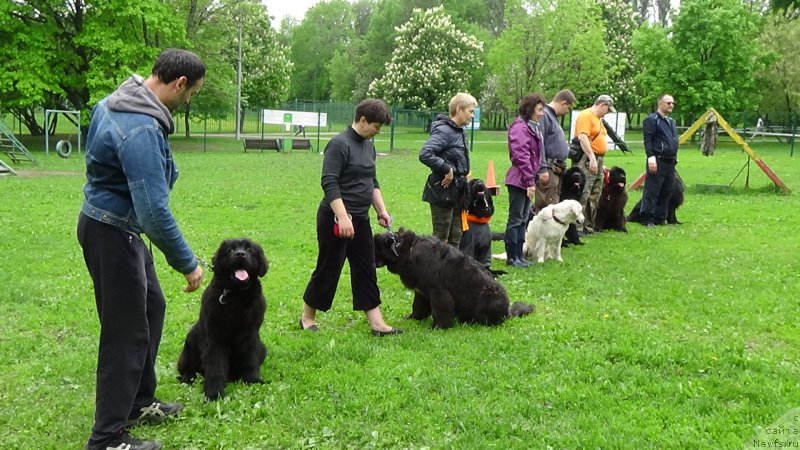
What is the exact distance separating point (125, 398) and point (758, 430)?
368 centimetres

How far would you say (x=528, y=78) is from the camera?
3759 centimetres

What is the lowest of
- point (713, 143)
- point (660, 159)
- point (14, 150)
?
point (14, 150)

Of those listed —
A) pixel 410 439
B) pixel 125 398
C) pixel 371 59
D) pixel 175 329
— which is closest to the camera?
pixel 125 398

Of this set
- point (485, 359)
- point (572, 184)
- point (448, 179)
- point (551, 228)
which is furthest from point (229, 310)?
point (572, 184)

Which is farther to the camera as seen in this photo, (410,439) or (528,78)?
(528,78)

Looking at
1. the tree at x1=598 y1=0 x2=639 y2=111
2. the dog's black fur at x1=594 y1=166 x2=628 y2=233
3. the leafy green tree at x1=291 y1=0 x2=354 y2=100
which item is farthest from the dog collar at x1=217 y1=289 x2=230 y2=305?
the leafy green tree at x1=291 y1=0 x2=354 y2=100

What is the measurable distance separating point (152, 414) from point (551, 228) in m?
6.08

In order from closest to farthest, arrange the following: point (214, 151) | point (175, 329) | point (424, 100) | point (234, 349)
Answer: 1. point (234, 349)
2. point (175, 329)
3. point (214, 151)
4. point (424, 100)

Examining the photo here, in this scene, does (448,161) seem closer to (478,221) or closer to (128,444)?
(478,221)

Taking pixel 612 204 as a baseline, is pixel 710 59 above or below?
above

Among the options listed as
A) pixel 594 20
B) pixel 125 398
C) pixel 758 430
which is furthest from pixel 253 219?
pixel 594 20

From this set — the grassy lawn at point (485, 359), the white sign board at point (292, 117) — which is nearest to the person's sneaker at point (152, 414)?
the grassy lawn at point (485, 359)

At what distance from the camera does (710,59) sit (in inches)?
1460

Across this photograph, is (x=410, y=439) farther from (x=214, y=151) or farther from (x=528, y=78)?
(x=528, y=78)
